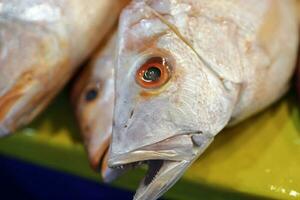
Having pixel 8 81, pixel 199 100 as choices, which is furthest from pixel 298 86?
pixel 8 81

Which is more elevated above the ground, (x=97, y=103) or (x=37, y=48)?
(x=37, y=48)

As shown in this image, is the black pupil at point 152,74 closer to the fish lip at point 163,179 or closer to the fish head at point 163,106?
the fish head at point 163,106

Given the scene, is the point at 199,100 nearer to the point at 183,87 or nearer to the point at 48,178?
the point at 183,87

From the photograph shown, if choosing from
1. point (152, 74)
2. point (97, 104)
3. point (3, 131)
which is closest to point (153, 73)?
point (152, 74)

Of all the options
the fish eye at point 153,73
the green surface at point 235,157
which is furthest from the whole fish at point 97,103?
the fish eye at point 153,73

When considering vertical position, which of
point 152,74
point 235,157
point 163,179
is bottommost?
point 235,157

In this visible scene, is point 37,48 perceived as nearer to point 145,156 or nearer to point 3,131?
point 3,131

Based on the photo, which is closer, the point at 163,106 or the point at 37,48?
the point at 163,106

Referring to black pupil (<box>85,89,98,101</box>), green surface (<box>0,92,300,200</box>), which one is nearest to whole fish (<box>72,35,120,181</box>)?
black pupil (<box>85,89,98,101</box>)
